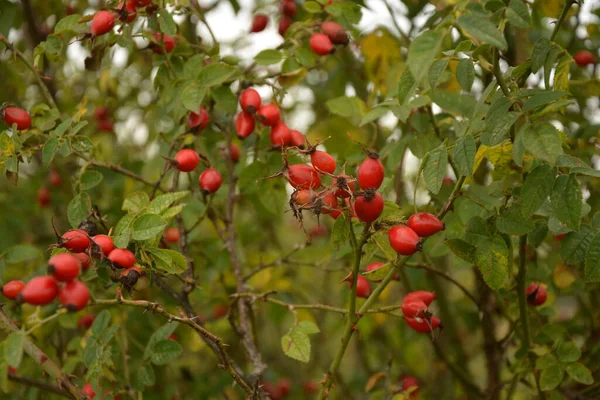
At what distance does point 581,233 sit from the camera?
52.7 inches

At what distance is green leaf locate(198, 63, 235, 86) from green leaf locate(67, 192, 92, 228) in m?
0.45

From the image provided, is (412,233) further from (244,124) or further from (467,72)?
(244,124)

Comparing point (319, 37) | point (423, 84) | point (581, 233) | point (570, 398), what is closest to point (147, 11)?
point (319, 37)

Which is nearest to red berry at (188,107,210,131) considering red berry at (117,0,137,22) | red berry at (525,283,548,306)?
red berry at (117,0,137,22)

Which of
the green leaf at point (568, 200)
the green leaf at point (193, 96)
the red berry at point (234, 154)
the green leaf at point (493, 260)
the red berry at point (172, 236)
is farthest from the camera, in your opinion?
the red berry at point (172, 236)

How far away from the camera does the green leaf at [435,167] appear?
3.95 feet

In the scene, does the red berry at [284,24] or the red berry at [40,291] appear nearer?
the red berry at [40,291]

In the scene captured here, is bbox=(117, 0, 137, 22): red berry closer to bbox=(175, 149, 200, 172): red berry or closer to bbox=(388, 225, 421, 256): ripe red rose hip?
bbox=(175, 149, 200, 172): red berry

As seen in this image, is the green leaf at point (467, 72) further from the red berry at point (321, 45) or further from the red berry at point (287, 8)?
the red berry at point (287, 8)

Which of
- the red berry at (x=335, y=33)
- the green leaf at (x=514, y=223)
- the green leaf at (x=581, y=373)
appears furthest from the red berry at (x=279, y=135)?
the green leaf at (x=581, y=373)

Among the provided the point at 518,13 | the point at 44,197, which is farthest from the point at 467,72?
the point at 44,197

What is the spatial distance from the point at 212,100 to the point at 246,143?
24 cm

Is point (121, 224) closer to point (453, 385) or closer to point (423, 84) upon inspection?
point (423, 84)

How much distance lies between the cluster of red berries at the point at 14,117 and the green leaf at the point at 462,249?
1156mm
